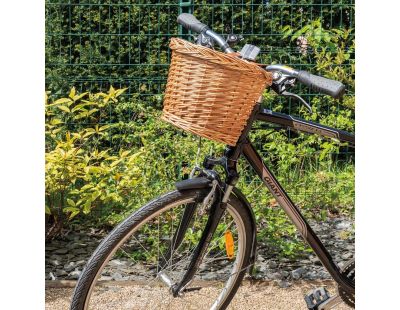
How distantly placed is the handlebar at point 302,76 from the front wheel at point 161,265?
1.65 feet

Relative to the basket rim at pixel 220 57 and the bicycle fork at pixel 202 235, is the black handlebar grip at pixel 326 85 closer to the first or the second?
the basket rim at pixel 220 57

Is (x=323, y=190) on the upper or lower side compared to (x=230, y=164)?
lower

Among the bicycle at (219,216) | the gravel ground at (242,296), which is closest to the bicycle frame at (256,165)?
the bicycle at (219,216)

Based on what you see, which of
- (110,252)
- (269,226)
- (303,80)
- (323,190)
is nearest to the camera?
(303,80)

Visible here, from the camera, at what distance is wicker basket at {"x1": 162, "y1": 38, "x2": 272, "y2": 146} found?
256 cm

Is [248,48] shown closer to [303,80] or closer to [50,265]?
[303,80]

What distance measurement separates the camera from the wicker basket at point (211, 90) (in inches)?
101

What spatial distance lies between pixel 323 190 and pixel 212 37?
7.09ft

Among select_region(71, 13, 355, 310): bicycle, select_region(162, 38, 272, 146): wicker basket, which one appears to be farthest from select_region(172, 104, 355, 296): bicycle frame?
select_region(162, 38, 272, 146): wicker basket

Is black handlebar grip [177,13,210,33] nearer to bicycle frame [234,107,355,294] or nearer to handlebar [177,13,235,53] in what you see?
handlebar [177,13,235,53]

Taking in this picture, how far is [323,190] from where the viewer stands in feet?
15.6

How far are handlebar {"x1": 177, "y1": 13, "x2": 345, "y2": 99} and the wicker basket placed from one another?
0.09 m

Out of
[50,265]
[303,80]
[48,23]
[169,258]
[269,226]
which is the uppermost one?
[303,80]

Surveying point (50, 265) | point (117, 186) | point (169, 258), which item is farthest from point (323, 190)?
point (169, 258)
